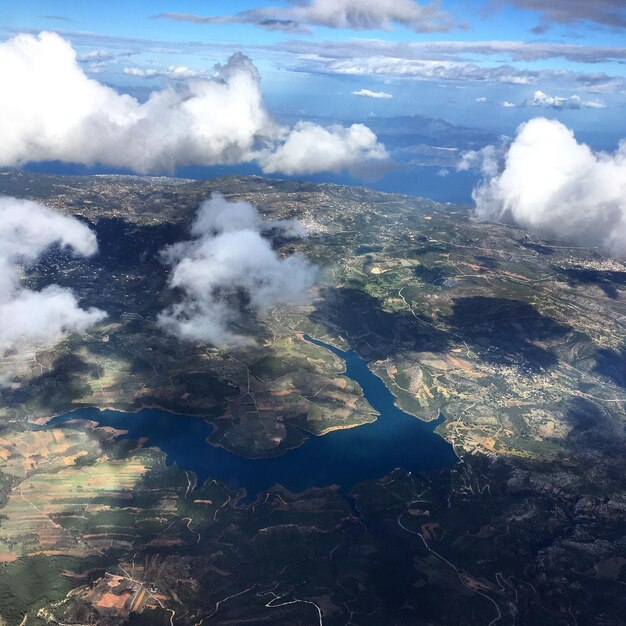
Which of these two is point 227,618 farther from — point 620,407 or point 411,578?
point 620,407

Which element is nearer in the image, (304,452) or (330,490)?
(330,490)

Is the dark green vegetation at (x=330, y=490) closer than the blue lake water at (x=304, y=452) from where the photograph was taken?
Yes

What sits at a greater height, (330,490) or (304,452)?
(330,490)

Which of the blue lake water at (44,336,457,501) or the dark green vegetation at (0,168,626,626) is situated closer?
the dark green vegetation at (0,168,626,626)

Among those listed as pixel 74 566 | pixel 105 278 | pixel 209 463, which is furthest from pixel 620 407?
pixel 105 278
